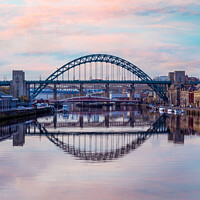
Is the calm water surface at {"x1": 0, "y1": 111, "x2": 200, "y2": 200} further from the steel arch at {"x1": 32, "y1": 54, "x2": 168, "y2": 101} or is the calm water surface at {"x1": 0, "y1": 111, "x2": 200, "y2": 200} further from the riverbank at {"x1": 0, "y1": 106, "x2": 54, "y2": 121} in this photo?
the steel arch at {"x1": 32, "y1": 54, "x2": 168, "y2": 101}

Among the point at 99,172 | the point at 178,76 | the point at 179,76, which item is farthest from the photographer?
the point at 178,76

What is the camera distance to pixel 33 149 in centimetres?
2980

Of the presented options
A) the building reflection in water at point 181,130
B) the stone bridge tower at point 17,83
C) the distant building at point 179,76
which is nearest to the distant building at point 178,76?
the distant building at point 179,76

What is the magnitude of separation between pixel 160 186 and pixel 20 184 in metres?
5.61

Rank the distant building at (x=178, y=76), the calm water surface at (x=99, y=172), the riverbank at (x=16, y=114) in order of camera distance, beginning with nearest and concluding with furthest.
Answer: the calm water surface at (x=99, y=172) < the riverbank at (x=16, y=114) < the distant building at (x=178, y=76)

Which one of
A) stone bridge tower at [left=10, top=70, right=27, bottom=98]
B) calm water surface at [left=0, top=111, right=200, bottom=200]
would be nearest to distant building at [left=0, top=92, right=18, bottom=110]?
calm water surface at [left=0, top=111, right=200, bottom=200]

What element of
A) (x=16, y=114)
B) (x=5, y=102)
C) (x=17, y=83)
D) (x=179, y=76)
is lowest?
(x=16, y=114)

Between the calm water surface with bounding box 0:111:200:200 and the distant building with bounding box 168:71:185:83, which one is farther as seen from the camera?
the distant building with bounding box 168:71:185:83

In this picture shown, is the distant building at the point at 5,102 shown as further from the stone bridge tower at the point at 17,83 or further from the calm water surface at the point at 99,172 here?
the stone bridge tower at the point at 17,83

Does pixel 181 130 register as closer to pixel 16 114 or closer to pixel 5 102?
pixel 16 114

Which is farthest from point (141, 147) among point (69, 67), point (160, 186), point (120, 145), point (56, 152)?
point (69, 67)

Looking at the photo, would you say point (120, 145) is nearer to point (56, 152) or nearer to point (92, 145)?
point (92, 145)

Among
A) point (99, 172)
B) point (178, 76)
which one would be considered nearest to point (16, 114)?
point (99, 172)

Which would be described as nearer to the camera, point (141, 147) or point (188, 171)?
point (188, 171)
